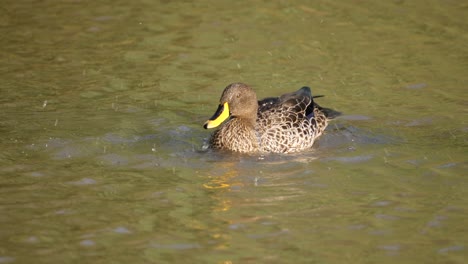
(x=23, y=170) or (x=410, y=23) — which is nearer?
(x=23, y=170)

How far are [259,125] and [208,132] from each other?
0.88 meters

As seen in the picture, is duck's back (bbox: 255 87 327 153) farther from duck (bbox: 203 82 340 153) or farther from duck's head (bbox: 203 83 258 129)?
duck's head (bbox: 203 83 258 129)

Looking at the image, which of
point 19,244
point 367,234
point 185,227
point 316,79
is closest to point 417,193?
point 367,234

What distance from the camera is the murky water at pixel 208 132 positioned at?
7.99 metres

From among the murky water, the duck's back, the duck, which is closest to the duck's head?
the duck

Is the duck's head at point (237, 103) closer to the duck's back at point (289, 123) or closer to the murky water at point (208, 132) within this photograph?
the duck's back at point (289, 123)

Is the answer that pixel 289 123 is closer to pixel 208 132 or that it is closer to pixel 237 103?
pixel 237 103

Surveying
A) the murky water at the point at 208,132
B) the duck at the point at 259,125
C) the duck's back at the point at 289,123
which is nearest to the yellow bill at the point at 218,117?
the duck at the point at 259,125

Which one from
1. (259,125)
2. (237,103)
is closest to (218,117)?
(237,103)

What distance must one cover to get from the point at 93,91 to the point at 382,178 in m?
4.98

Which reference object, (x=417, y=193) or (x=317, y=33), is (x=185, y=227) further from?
(x=317, y=33)

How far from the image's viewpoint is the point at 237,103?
11094 mm

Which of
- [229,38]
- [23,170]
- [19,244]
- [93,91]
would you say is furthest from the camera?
[229,38]

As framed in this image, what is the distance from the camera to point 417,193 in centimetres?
911
